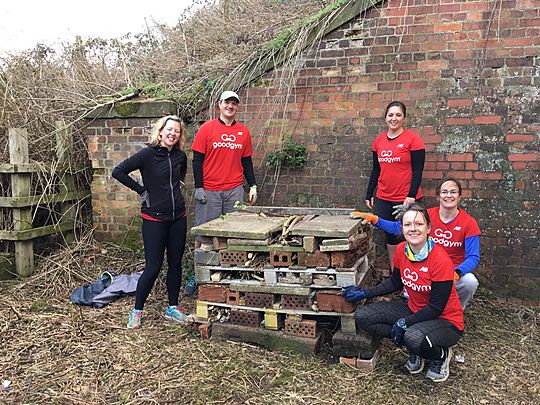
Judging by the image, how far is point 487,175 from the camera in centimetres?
500

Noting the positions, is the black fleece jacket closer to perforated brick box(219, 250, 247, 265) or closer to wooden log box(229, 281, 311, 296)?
perforated brick box(219, 250, 247, 265)

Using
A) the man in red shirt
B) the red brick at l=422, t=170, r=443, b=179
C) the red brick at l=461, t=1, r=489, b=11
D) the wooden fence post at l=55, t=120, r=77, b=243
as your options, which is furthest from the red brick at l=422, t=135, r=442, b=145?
the wooden fence post at l=55, t=120, r=77, b=243

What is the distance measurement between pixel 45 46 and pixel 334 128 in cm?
563

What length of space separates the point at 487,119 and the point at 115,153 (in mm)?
4380

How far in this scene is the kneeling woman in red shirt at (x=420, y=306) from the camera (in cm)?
334

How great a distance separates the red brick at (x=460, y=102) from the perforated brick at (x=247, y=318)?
9.88 feet

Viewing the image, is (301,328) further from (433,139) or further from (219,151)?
(433,139)

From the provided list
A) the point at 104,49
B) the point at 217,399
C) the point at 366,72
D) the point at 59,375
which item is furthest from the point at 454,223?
the point at 104,49

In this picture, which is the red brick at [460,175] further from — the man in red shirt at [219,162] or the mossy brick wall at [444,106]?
the man in red shirt at [219,162]

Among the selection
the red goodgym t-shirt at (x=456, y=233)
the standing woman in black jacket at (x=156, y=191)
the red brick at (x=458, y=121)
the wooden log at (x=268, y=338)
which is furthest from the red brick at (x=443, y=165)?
the standing woman in black jacket at (x=156, y=191)

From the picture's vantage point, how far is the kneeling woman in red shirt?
3336mm

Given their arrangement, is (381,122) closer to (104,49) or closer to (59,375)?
Result: (59,375)

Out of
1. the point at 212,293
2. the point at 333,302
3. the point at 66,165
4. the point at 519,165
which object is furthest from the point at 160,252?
the point at 519,165

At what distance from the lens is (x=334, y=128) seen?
216 inches
